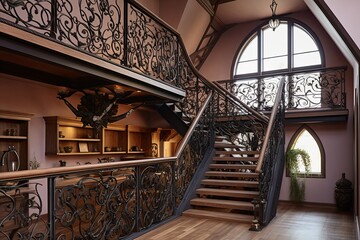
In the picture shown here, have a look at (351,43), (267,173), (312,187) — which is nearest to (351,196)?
(312,187)

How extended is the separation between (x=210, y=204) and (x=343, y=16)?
10.6ft

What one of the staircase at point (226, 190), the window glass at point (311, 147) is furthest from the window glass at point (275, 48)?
the staircase at point (226, 190)

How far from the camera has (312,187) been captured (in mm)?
7078

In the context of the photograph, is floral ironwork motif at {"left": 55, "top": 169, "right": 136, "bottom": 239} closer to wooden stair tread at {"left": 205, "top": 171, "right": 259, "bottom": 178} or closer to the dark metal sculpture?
the dark metal sculpture

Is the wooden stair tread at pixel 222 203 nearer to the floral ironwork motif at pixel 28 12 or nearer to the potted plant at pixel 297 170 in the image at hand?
the potted plant at pixel 297 170

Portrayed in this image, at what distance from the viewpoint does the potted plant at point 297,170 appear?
702cm

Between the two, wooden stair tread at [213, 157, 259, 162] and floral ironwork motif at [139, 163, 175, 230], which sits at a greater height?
wooden stair tread at [213, 157, 259, 162]

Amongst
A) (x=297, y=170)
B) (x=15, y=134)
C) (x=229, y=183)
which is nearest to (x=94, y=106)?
(x=15, y=134)

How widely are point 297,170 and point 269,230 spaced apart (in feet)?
10.8

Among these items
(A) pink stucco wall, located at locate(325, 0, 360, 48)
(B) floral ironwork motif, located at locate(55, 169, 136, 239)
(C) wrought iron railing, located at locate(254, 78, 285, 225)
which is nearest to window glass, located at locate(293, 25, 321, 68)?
(C) wrought iron railing, located at locate(254, 78, 285, 225)

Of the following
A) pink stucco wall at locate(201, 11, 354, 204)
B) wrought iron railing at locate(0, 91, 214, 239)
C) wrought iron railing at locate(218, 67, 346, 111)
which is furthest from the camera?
wrought iron railing at locate(218, 67, 346, 111)

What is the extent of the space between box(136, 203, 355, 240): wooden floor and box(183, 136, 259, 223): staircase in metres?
0.23

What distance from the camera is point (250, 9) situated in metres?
8.34

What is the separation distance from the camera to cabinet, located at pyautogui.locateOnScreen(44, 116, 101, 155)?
5.93 meters
